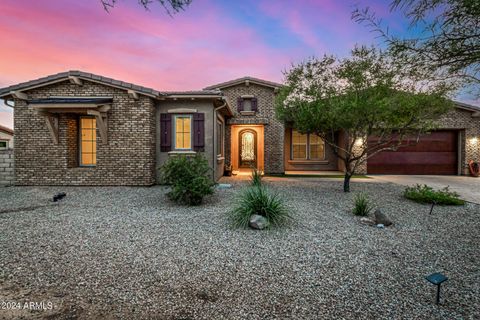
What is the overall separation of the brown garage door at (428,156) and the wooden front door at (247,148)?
634cm

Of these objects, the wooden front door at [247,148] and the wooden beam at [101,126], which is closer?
the wooden beam at [101,126]

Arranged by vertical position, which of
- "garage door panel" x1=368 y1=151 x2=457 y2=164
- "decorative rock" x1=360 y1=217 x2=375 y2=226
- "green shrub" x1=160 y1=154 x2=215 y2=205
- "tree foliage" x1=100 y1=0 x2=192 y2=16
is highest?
"tree foliage" x1=100 y1=0 x2=192 y2=16

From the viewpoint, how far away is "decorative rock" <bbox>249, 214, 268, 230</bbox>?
4.16 metres

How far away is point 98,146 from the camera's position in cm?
842

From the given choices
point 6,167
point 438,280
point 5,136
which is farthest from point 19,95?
point 5,136

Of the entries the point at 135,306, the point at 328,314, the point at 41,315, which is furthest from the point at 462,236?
the point at 41,315

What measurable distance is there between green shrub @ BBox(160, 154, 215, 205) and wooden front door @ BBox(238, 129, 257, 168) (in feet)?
26.6

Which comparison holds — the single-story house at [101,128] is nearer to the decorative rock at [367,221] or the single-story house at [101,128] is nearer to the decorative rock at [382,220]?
the decorative rock at [367,221]

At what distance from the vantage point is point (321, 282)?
2488 mm

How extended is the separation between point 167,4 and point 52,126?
828 cm

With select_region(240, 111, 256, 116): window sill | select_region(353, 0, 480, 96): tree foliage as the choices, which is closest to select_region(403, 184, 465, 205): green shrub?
select_region(353, 0, 480, 96): tree foliage

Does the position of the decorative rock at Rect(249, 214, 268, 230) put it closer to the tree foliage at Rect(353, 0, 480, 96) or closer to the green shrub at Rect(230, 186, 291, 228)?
the green shrub at Rect(230, 186, 291, 228)

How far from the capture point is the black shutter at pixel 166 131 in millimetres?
8781

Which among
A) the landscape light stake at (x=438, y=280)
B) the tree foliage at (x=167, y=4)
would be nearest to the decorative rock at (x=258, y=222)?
the landscape light stake at (x=438, y=280)
